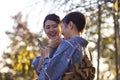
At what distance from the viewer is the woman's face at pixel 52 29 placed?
138 inches

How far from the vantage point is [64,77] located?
10.5 ft

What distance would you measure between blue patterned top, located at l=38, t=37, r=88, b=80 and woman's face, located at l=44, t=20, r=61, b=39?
0.82 feet

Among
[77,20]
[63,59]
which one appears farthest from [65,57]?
[77,20]

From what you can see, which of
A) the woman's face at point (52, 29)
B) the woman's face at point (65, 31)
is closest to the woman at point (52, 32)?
the woman's face at point (52, 29)

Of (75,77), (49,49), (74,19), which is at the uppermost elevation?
(74,19)

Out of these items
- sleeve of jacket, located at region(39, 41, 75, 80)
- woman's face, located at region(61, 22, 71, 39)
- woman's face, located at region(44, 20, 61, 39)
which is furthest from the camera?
woman's face, located at region(44, 20, 61, 39)

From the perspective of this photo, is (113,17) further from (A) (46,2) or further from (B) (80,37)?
(B) (80,37)

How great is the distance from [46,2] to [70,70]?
147 centimetres

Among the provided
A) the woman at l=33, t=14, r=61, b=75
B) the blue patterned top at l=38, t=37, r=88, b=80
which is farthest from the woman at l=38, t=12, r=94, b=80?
the woman at l=33, t=14, r=61, b=75

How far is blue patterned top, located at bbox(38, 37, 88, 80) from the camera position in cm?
321

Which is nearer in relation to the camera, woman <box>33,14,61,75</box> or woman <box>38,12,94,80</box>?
woman <box>38,12,94,80</box>

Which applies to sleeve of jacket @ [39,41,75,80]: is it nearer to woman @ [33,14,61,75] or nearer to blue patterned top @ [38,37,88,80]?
blue patterned top @ [38,37,88,80]

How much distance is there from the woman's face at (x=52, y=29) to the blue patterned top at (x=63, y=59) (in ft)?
0.82

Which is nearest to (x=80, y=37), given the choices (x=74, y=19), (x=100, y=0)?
(x=74, y=19)
